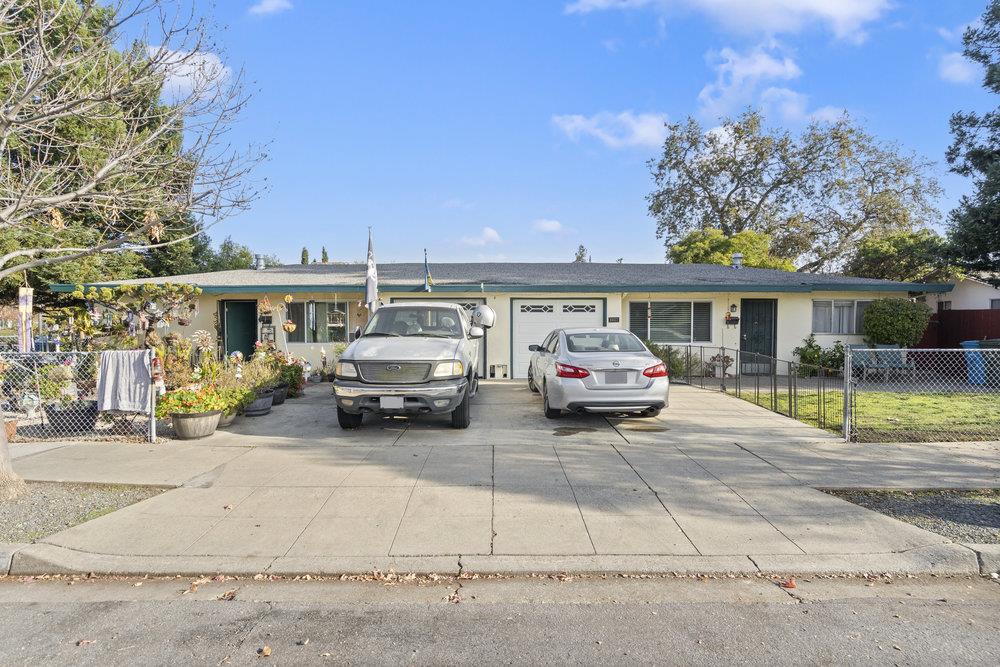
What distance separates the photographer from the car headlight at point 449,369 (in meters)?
7.87

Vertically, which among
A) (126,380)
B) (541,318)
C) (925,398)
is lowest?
(925,398)

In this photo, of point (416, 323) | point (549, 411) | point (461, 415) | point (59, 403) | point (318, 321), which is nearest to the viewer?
point (461, 415)

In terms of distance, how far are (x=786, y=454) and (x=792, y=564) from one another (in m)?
3.33

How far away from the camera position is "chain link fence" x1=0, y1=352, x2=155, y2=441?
8.00 meters

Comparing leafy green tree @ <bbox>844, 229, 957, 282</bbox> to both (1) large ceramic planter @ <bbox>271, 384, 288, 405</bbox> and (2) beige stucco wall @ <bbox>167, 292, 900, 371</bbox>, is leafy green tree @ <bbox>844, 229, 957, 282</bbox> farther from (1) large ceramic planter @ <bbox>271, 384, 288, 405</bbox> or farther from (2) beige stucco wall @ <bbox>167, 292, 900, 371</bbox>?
(1) large ceramic planter @ <bbox>271, 384, 288, 405</bbox>

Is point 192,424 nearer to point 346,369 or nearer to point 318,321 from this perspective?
point 346,369

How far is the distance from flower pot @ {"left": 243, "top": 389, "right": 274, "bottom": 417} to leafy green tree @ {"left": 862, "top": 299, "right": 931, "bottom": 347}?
49.7 feet

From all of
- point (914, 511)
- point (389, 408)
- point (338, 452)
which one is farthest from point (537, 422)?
point (914, 511)

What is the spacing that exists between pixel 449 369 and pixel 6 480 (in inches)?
190

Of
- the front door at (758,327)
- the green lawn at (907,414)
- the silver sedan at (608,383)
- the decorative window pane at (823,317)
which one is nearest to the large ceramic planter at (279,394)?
the silver sedan at (608,383)

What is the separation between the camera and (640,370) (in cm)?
831

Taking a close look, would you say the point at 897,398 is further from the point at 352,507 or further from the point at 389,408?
the point at 352,507

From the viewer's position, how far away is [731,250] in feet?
94.5

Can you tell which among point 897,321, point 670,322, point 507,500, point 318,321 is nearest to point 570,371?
point 507,500
